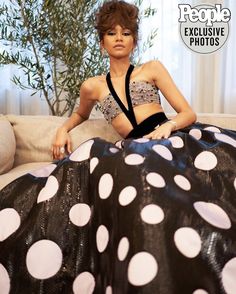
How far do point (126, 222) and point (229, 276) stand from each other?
0.23 metres

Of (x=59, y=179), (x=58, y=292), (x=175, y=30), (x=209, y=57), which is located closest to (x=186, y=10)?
(x=175, y=30)

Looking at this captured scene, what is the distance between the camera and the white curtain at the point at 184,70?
2605mm

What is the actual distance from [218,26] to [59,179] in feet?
6.69

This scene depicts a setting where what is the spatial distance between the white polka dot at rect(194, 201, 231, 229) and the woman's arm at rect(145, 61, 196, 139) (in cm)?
46

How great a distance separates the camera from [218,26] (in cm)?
261

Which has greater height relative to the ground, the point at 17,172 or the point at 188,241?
the point at 188,241

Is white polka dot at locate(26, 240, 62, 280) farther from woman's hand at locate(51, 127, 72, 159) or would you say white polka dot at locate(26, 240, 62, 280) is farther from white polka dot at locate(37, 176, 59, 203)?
woman's hand at locate(51, 127, 72, 159)

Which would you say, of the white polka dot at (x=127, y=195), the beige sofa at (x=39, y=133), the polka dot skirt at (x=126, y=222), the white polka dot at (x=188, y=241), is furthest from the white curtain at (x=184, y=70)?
the white polka dot at (x=188, y=241)

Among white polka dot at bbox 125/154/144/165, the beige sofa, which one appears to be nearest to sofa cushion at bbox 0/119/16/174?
the beige sofa

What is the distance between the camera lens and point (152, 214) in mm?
799

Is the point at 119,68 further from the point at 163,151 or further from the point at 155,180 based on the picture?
the point at 155,180

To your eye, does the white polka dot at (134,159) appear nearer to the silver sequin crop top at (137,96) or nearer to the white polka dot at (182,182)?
the white polka dot at (182,182)

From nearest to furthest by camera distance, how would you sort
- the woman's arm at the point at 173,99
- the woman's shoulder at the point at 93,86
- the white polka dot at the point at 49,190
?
the white polka dot at the point at 49,190 → the woman's arm at the point at 173,99 → the woman's shoulder at the point at 93,86

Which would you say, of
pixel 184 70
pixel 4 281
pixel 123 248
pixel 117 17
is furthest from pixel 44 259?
pixel 184 70
